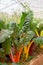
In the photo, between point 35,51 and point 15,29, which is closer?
point 15,29

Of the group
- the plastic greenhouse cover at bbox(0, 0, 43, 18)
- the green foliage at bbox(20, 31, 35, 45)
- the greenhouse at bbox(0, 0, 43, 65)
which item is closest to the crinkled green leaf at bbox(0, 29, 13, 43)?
the greenhouse at bbox(0, 0, 43, 65)

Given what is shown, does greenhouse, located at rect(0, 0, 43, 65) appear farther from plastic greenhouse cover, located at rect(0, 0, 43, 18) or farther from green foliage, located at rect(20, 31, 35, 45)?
plastic greenhouse cover, located at rect(0, 0, 43, 18)

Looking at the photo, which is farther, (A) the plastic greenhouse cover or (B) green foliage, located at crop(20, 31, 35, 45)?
(A) the plastic greenhouse cover

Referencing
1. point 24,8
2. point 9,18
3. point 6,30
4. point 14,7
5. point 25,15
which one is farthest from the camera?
point 14,7

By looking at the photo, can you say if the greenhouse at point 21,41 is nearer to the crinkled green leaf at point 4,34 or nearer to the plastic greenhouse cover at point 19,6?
the crinkled green leaf at point 4,34

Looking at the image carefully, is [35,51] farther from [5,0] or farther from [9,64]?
[5,0]

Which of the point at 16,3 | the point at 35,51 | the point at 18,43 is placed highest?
the point at 16,3

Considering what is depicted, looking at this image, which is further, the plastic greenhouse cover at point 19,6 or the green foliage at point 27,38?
the plastic greenhouse cover at point 19,6

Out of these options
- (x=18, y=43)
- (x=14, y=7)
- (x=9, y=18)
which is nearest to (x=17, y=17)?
(x=9, y=18)

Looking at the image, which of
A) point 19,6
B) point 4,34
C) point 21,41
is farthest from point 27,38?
point 19,6

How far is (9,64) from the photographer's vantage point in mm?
1215

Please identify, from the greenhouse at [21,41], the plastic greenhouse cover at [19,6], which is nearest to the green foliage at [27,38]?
the greenhouse at [21,41]

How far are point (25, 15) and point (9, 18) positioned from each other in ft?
1.04

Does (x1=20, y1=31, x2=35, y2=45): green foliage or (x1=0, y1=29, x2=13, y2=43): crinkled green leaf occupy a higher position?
(x1=0, y1=29, x2=13, y2=43): crinkled green leaf
